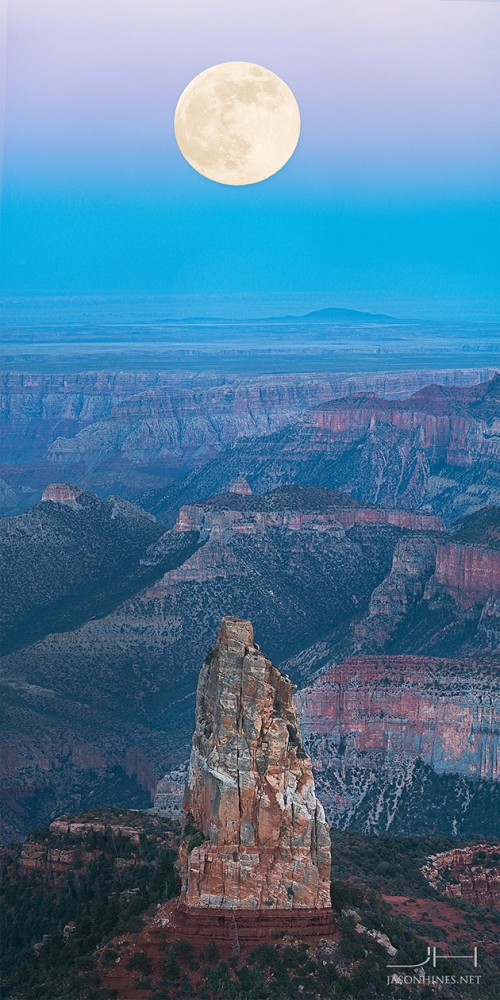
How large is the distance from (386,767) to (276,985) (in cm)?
2013

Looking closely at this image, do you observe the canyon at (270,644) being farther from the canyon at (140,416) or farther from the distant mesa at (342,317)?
the distant mesa at (342,317)

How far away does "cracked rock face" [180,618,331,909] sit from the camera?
19.8 meters

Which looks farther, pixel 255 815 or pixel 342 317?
pixel 342 317

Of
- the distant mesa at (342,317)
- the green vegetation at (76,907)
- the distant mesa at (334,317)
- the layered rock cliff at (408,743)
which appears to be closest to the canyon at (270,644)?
the layered rock cliff at (408,743)

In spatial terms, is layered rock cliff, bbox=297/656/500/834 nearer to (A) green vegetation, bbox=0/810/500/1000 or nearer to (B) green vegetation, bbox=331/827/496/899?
(B) green vegetation, bbox=331/827/496/899

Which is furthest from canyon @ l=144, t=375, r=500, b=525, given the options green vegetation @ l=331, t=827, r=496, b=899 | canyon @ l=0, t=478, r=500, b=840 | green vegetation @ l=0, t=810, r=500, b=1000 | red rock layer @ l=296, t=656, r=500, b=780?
green vegetation @ l=0, t=810, r=500, b=1000

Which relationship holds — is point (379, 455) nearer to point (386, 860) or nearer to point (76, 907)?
point (386, 860)

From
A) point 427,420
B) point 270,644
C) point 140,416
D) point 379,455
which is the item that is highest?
point 140,416

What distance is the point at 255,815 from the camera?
19.8 metres

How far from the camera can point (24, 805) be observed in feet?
139

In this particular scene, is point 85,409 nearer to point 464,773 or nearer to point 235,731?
point 464,773

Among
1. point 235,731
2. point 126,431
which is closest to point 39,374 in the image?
point 126,431

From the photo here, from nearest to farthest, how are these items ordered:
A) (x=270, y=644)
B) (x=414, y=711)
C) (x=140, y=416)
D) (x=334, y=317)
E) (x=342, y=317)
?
(x=414, y=711)
(x=270, y=644)
(x=140, y=416)
(x=334, y=317)
(x=342, y=317)

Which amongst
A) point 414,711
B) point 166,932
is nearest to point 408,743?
point 414,711
